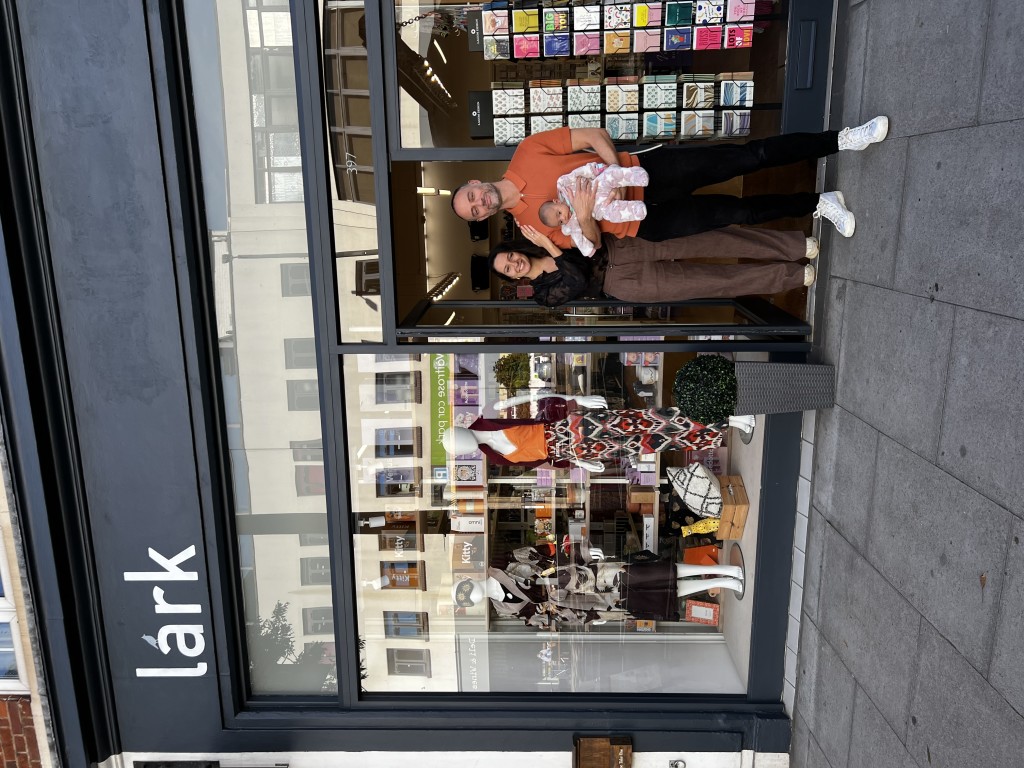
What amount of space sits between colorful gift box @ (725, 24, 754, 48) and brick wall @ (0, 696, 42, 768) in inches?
221

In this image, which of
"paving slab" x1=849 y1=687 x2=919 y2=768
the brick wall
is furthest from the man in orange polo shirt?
the brick wall

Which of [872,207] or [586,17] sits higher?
[586,17]

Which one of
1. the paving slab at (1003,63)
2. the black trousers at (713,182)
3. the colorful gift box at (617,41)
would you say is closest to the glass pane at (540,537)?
the black trousers at (713,182)

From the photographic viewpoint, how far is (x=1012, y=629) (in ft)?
8.29

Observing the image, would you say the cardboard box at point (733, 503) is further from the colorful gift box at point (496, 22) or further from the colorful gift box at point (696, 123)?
the colorful gift box at point (496, 22)

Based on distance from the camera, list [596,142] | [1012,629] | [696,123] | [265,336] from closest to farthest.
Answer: [1012,629] → [596,142] → [696,123] → [265,336]

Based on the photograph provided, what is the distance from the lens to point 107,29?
3.87m

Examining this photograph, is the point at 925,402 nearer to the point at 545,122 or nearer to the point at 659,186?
the point at 659,186

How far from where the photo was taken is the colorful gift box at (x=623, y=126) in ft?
13.4

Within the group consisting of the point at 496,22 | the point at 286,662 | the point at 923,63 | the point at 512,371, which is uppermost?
the point at 496,22

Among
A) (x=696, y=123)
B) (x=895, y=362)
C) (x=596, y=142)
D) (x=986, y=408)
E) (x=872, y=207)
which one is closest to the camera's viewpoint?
(x=986, y=408)

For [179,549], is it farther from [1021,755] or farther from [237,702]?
[1021,755]

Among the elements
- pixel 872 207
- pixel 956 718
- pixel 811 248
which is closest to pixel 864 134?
pixel 872 207

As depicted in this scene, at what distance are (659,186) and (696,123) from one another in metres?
0.67
